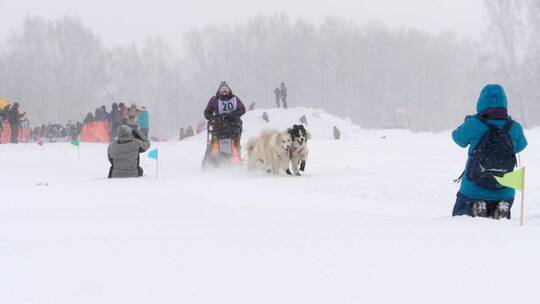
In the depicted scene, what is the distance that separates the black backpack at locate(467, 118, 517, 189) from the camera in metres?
4.10

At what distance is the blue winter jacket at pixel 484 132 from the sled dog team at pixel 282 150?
4680 millimetres

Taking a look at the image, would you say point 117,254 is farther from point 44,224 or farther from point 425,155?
point 425,155

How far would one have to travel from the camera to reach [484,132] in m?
4.15

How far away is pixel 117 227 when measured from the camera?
357 cm

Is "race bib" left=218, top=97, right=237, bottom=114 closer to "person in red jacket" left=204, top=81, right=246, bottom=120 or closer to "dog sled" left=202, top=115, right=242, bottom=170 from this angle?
"person in red jacket" left=204, top=81, right=246, bottom=120

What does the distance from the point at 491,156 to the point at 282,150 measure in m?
4.90

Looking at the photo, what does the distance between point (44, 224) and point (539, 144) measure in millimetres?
12494

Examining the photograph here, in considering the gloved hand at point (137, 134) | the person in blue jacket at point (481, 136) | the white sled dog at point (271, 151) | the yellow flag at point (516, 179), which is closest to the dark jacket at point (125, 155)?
the gloved hand at point (137, 134)

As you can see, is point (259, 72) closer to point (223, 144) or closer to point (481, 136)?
point (223, 144)

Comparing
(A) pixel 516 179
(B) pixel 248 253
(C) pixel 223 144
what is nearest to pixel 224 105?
(C) pixel 223 144

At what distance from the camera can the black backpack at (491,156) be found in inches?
161

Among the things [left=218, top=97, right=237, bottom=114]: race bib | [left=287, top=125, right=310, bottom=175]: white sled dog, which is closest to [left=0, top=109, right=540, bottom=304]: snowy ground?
[left=287, top=125, right=310, bottom=175]: white sled dog

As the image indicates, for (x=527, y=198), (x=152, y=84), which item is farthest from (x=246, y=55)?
(x=527, y=198)

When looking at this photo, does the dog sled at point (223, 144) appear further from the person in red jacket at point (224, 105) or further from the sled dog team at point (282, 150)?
the sled dog team at point (282, 150)
